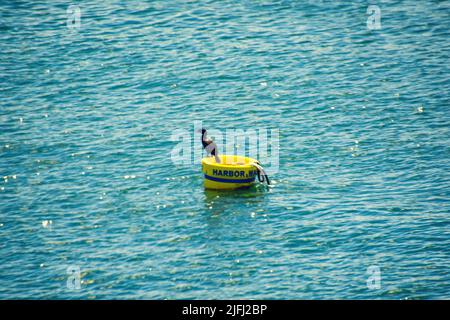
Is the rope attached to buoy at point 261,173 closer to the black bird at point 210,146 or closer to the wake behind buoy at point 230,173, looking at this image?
the wake behind buoy at point 230,173

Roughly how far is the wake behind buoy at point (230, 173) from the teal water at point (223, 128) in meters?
0.73

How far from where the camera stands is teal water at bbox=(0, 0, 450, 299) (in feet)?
113

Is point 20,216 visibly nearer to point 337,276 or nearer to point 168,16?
point 337,276

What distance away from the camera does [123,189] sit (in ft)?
139

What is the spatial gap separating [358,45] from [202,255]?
27.3 metres

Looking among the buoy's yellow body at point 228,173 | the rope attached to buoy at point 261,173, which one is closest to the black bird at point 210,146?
the buoy's yellow body at point 228,173

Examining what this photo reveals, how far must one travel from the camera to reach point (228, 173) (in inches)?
1592

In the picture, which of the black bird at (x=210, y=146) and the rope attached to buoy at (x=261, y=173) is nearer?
the rope attached to buoy at (x=261, y=173)

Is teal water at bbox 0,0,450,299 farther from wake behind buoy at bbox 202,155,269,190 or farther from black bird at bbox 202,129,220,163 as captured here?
black bird at bbox 202,129,220,163

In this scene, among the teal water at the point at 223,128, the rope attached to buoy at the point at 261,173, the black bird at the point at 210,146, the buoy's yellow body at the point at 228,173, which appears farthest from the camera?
the black bird at the point at 210,146

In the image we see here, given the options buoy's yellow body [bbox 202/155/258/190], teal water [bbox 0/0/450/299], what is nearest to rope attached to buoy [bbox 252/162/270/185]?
buoy's yellow body [bbox 202/155/258/190]

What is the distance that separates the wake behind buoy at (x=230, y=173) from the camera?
40.4 m

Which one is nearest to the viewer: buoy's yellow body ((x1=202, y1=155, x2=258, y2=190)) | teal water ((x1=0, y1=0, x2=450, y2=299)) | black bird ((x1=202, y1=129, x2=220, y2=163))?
teal water ((x1=0, y1=0, x2=450, y2=299))

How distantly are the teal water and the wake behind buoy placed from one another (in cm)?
73
